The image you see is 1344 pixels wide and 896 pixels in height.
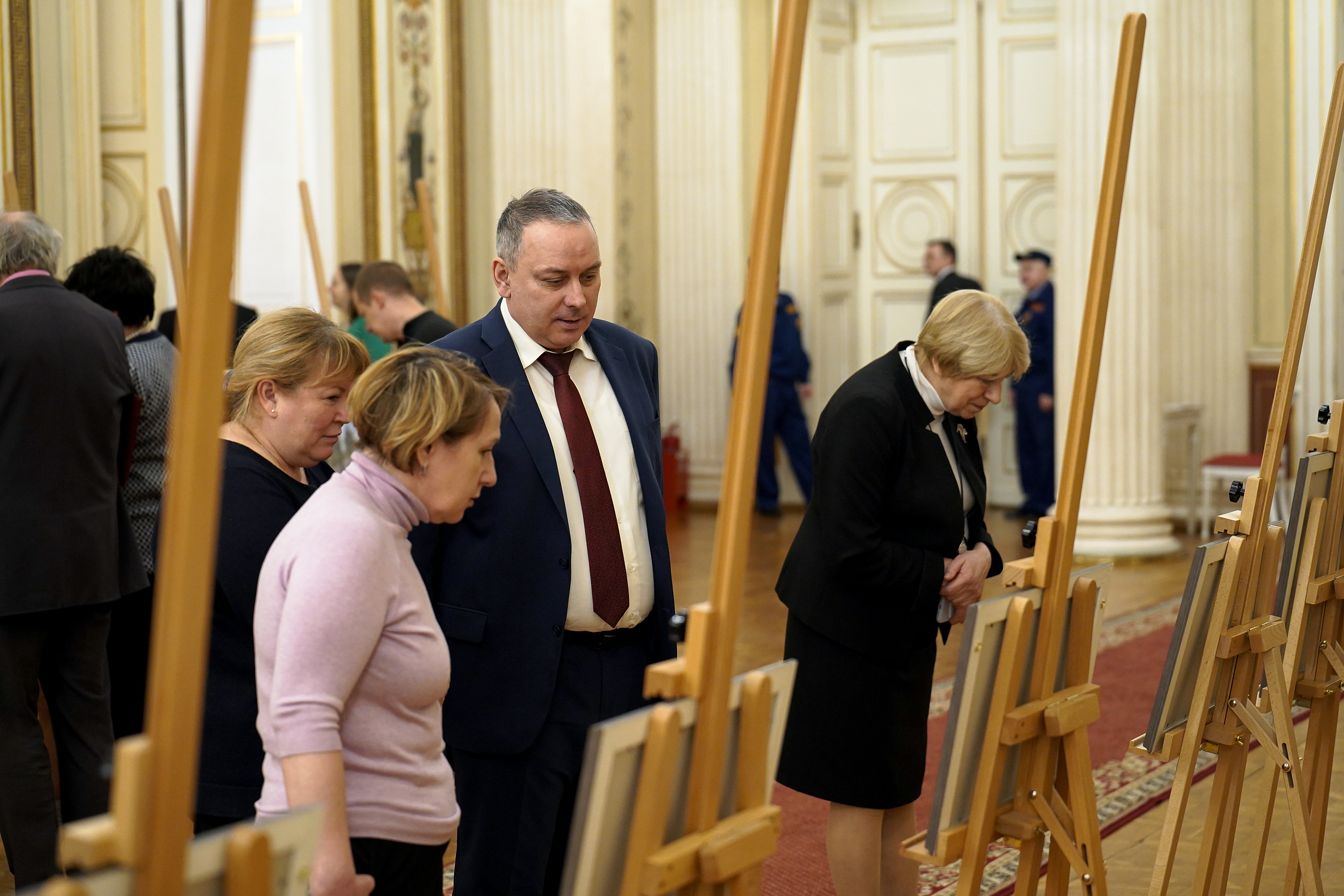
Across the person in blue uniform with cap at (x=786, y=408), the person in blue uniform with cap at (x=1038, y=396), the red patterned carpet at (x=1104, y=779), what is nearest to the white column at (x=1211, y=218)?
the person in blue uniform with cap at (x=1038, y=396)

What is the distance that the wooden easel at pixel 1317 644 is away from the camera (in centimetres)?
275

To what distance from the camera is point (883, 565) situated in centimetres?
240

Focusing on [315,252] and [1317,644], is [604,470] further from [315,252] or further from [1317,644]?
[315,252]

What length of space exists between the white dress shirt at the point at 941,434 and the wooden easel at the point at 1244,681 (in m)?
0.41

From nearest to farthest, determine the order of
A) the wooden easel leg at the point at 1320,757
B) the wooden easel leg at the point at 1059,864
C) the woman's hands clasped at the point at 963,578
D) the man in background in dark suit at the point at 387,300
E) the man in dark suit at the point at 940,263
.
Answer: the wooden easel leg at the point at 1059,864, the woman's hands clasped at the point at 963,578, the wooden easel leg at the point at 1320,757, the man in background in dark suit at the point at 387,300, the man in dark suit at the point at 940,263

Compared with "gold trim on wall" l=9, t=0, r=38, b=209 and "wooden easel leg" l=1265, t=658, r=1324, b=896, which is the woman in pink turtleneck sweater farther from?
"gold trim on wall" l=9, t=0, r=38, b=209

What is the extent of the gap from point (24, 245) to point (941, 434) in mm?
1936

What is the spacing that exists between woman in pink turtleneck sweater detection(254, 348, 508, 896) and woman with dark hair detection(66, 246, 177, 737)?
1.97 meters

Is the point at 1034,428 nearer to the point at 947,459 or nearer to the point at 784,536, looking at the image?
the point at 784,536

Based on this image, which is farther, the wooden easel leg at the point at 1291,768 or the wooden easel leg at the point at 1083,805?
the wooden easel leg at the point at 1291,768

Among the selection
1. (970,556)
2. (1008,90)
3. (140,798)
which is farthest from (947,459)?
(1008,90)

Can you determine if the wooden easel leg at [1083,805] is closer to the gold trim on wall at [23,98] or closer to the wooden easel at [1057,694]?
the wooden easel at [1057,694]

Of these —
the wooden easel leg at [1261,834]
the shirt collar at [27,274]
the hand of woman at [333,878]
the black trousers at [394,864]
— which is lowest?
the wooden easel leg at [1261,834]

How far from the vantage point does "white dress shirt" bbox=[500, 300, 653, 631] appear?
2.16 m
